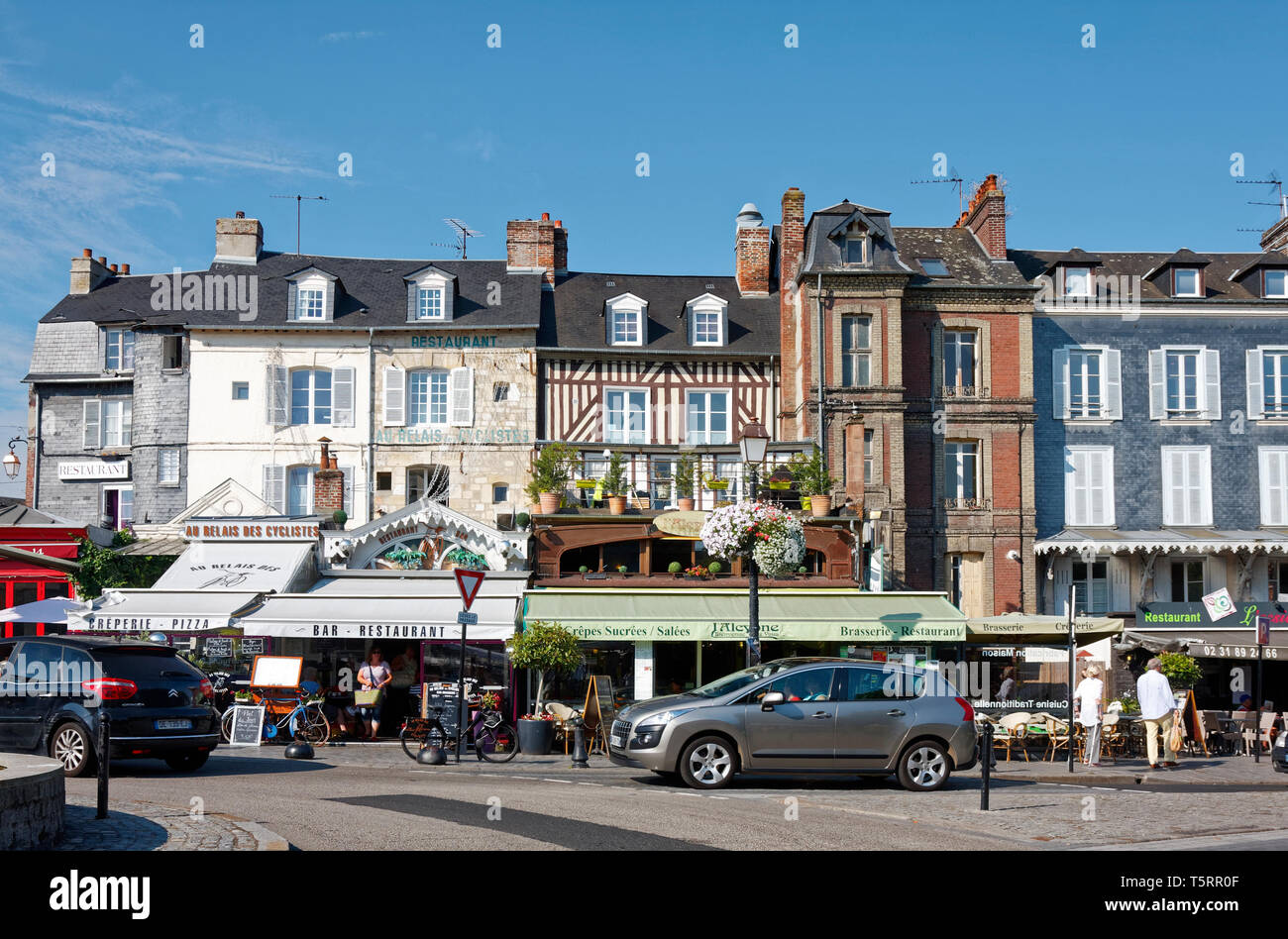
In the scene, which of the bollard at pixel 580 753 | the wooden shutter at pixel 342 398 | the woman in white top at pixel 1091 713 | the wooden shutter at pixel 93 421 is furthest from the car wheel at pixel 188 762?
the wooden shutter at pixel 93 421

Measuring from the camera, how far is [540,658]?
18266 mm

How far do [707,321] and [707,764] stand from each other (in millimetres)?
18424

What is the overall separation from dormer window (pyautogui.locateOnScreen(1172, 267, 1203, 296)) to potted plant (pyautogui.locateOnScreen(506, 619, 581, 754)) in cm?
1880

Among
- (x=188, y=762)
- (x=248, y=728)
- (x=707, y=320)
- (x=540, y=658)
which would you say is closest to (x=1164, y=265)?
(x=707, y=320)

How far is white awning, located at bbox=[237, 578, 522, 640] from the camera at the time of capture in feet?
64.3

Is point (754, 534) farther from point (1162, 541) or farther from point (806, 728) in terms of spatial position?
point (1162, 541)

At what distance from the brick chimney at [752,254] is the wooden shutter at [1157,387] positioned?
31.9ft

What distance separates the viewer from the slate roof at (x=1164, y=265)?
29.2 metres

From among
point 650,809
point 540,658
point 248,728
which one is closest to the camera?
point 650,809

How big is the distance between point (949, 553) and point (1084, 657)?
Answer: 405 centimetres

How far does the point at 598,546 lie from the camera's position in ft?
79.0

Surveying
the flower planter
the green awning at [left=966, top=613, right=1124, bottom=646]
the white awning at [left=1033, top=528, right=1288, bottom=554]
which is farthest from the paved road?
the white awning at [left=1033, top=528, right=1288, bottom=554]
